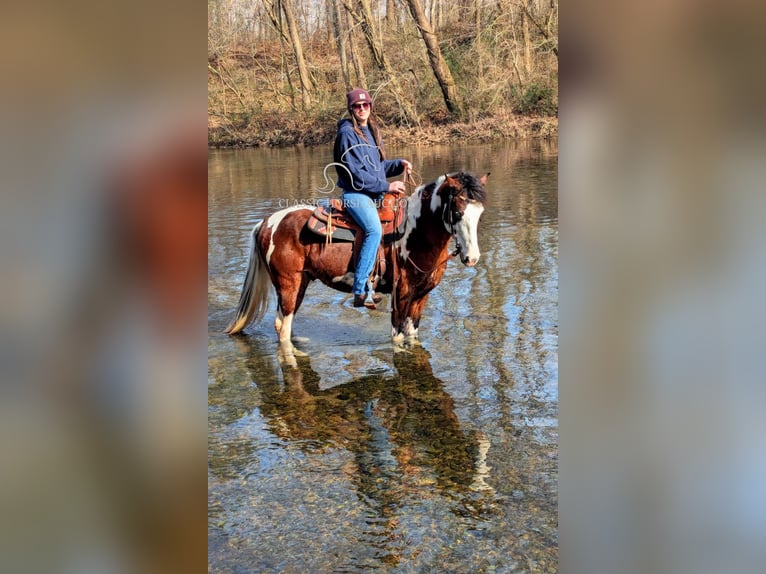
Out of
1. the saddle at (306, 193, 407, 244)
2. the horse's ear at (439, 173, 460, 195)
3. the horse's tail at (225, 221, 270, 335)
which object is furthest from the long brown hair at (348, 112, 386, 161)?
the horse's tail at (225, 221, 270, 335)

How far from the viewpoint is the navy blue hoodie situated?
13.5 ft

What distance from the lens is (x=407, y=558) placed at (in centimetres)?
304

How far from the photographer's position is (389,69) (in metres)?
4.23

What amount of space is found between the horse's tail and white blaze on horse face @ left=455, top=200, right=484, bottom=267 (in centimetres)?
128

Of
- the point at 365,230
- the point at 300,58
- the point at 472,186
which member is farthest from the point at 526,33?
the point at 365,230

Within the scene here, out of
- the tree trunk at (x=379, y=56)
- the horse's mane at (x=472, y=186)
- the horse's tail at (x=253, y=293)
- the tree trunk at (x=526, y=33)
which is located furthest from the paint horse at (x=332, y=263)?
the tree trunk at (x=526, y=33)

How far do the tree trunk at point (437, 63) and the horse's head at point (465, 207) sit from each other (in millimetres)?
469

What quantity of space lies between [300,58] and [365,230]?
3.62 feet

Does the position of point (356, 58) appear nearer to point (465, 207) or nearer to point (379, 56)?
point (379, 56)

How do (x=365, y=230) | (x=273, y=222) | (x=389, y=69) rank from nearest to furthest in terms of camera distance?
(x=389, y=69)
(x=365, y=230)
(x=273, y=222)
